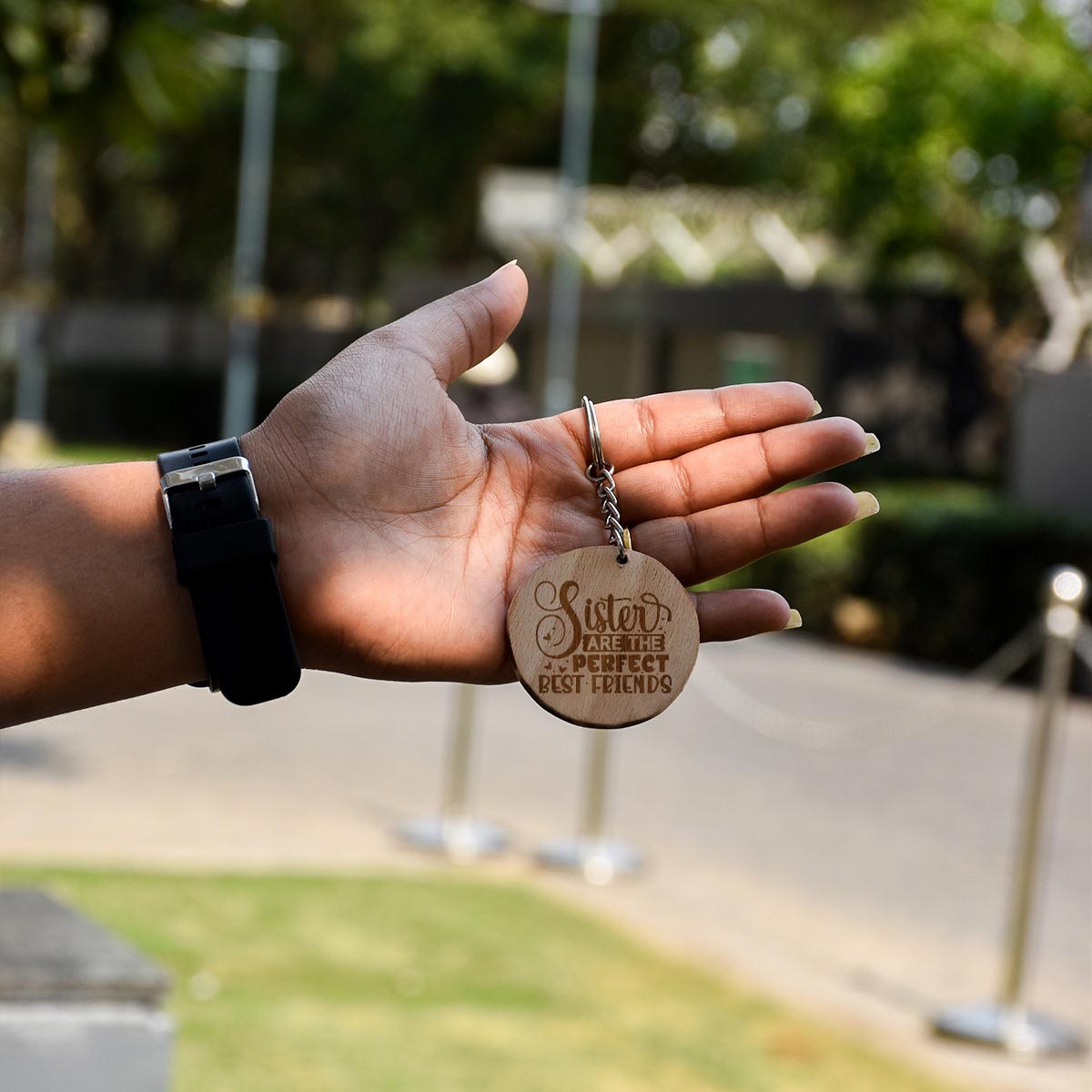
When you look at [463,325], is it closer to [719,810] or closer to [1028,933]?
[1028,933]

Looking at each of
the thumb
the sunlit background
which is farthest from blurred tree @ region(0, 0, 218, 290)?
the thumb

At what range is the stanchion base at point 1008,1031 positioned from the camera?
5633 mm

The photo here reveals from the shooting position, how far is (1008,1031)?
18.6ft

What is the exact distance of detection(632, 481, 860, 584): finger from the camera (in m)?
1.90

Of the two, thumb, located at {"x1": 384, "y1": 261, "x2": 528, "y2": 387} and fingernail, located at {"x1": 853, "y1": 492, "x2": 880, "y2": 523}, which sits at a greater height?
thumb, located at {"x1": 384, "y1": 261, "x2": 528, "y2": 387}

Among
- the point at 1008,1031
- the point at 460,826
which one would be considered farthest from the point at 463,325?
the point at 460,826

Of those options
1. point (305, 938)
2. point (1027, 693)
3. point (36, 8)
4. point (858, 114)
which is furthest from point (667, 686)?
point (858, 114)

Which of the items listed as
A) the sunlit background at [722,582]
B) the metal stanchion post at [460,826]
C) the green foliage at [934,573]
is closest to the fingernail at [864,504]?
the sunlit background at [722,582]

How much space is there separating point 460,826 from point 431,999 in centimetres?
227

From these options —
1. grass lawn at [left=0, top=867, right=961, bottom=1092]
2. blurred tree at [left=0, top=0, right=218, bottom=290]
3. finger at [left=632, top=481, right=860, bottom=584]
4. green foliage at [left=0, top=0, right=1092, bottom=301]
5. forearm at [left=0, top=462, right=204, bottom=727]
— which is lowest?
grass lawn at [left=0, top=867, right=961, bottom=1092]

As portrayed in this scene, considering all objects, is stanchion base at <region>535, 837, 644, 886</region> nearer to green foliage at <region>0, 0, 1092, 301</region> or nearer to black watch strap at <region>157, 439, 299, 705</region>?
black watch strap at <region>157, 439, 299, 705</region>

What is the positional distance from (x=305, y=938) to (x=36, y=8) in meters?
3.17

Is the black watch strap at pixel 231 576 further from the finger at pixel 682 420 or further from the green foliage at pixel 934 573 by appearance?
the green foliage at pixel 934 573

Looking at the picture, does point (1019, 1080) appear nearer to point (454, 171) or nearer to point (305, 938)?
point (305, 938)
